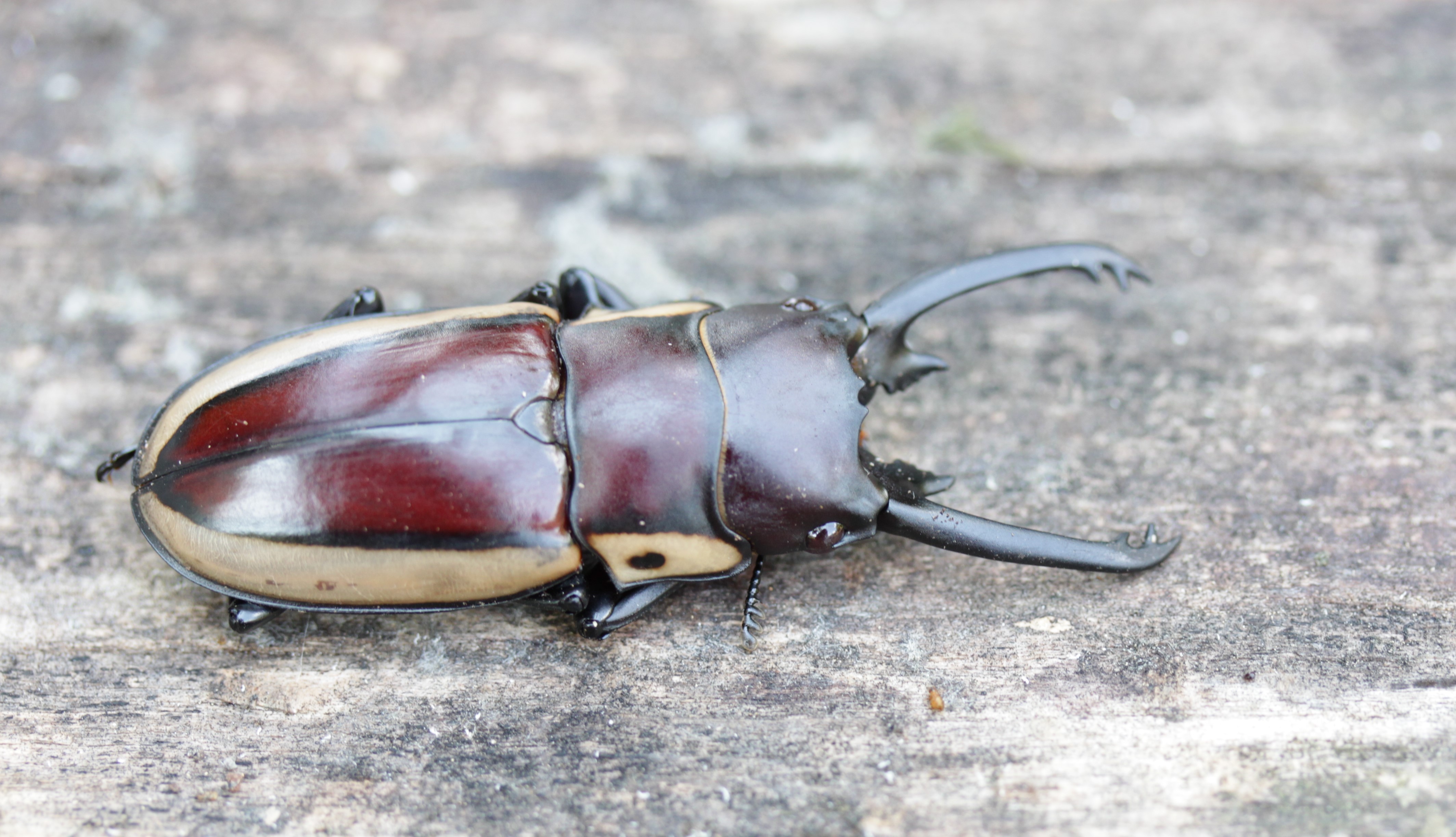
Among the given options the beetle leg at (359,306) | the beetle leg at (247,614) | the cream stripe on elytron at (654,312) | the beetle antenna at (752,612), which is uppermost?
the cream stripe on elytron at (654,312)

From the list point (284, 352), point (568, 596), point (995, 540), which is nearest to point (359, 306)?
point (284, 352)

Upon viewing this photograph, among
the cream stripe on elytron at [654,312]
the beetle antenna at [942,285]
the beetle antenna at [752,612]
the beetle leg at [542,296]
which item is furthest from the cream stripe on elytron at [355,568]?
the beetle antenna at [942,285]

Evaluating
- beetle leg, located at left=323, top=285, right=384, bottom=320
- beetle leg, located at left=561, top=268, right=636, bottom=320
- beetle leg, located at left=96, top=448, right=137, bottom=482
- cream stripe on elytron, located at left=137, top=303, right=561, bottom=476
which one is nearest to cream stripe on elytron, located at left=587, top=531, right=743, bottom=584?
cream stripe on elytron, located at left=137, top=303, right=561, bottom=476

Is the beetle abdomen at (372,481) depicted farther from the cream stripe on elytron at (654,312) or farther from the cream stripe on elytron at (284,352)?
the cream stripe on elytron at (654,312)

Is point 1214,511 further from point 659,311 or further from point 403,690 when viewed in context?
point 403,690

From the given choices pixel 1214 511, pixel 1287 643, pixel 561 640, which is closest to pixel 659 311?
pixel 561 640

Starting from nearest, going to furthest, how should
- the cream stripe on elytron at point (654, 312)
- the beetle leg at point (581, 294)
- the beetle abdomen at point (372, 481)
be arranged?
the beetle abdomen at point (372, 481) < the cream stripe on elytron at point (654, 312) < the beetle leg at point (581, 294)
